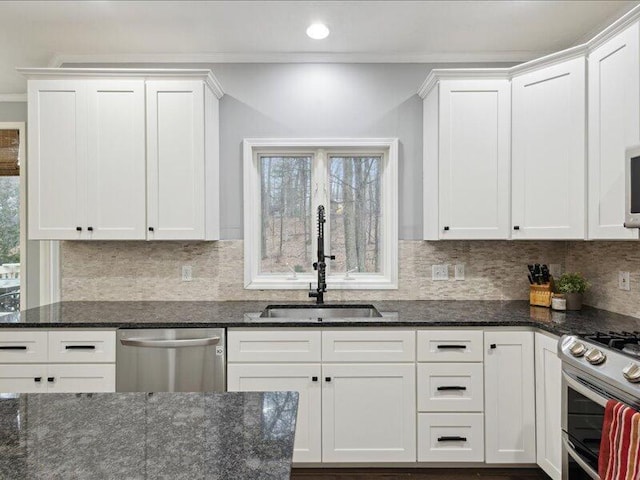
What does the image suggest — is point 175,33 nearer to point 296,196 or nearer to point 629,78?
point 296,196

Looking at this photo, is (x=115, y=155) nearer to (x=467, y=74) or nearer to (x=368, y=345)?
(x=368, y=345)

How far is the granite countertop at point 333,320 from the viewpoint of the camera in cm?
235

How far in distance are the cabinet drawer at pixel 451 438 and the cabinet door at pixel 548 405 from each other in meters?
0.31

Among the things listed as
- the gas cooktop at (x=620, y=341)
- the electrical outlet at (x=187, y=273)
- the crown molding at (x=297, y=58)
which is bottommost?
the gas cooktop at (x=620, y=341)

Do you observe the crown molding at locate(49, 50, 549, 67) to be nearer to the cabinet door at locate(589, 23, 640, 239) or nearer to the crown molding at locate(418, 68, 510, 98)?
the crown molding at locate(418, 68, 510, 98)

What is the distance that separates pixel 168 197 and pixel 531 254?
256 centimetres

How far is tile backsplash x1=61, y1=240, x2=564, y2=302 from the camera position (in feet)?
10.1

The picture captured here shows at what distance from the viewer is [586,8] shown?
8.26 ft

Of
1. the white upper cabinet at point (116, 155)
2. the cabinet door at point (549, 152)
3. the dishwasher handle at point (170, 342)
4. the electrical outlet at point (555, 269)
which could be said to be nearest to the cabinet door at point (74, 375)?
the dishwasher handle at point (170, 342)

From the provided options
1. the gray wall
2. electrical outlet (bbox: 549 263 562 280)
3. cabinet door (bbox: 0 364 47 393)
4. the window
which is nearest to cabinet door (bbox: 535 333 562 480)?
electrical outlet (bbox: 549 263 562 280)

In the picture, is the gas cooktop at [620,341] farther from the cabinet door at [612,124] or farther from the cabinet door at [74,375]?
the cabinet door at [74,375]

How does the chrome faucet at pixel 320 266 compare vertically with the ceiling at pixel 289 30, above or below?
→ below

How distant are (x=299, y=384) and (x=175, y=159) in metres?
1.61

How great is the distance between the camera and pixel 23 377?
238cm
